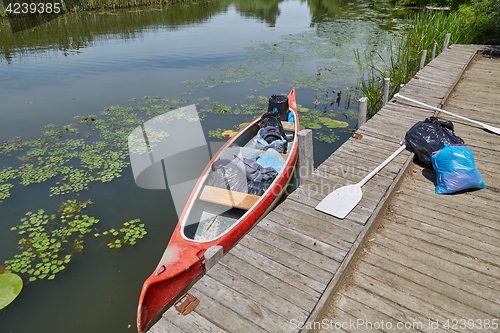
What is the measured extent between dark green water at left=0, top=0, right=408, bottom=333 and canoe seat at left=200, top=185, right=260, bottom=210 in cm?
95

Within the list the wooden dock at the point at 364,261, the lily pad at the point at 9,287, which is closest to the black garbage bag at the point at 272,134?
the wooden dock at the point at 364,261

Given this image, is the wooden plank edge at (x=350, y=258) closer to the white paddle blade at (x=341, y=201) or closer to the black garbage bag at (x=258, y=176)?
the white paddle blade at (x=341, y=201)

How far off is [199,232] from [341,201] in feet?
5.76

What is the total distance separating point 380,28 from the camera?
16.6m

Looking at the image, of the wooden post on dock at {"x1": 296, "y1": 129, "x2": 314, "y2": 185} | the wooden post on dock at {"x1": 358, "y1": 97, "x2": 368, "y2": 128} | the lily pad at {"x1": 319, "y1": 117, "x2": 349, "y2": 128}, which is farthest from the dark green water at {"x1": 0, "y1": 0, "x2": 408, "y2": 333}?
the wooden post on dock at {"x1": 296, "y1": 129, "x2": 314, "y2": 185}

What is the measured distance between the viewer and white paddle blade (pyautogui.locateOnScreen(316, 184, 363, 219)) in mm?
3354

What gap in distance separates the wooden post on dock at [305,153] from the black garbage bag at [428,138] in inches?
57.4

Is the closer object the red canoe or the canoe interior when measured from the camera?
the red canoe

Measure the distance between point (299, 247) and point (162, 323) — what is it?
1333 millimetres

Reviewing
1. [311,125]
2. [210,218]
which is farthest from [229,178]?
[311,125]

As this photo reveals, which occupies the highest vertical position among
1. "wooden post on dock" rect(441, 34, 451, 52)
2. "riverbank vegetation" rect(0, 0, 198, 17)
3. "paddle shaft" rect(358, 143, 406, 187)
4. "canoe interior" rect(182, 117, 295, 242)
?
"riverbank vegetation" rect(0, 0, 198, 17)

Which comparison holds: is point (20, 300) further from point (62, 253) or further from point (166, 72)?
point (166, 72)

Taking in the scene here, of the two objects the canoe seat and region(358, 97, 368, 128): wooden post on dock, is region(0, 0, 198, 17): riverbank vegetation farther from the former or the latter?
region(358, 97, 368, 128): wooden post on dock

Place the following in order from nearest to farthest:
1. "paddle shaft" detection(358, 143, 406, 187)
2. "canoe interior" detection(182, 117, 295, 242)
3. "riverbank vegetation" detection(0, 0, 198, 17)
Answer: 1. "paddle shaft" detection(358, 143, 406, 187)
2. "canoe interior" detection(182, 117, 295, 242)
3. "riverbank vegetation" detection(0, 0, 198, 17)
